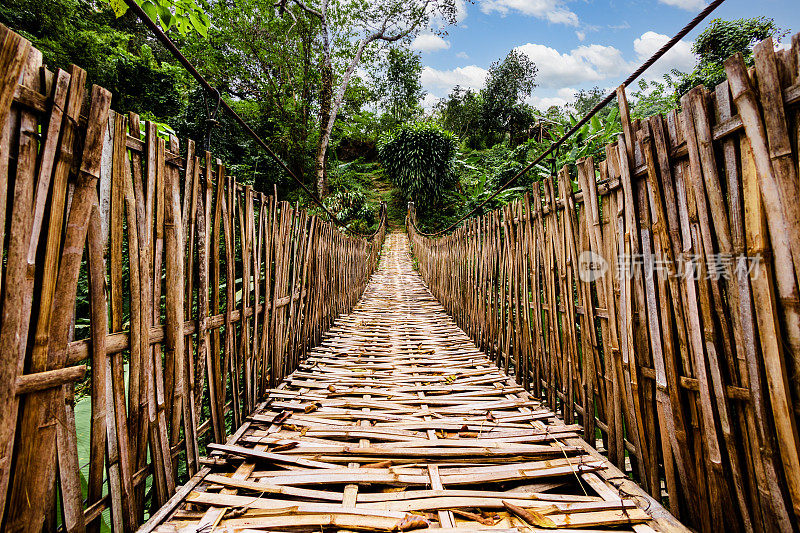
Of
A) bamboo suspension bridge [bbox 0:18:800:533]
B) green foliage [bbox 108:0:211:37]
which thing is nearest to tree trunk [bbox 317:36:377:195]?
green foliage [bbox 108:0:211:37]

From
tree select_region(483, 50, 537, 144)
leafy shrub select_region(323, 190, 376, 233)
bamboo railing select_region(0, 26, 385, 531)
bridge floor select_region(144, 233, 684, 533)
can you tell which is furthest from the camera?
tree select_region(483, 50, 537, 144)

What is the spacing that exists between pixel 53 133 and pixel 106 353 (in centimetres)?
59

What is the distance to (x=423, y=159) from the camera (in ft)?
42.0

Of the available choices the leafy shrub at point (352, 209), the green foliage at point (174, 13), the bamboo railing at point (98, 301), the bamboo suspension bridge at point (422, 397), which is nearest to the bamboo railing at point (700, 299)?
the bamboo suspension bridge at point (422, 397)

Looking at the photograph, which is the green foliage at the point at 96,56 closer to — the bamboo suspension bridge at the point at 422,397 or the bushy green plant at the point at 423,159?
the bushy green plant at the point at 423,159

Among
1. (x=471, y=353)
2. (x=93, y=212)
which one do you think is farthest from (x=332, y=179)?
(x=93, y=212)

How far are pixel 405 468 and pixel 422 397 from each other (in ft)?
2.30

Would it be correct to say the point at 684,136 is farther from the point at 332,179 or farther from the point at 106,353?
the point at 332,179

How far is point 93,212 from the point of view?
35.9 inches

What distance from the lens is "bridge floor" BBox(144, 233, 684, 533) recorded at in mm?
1022

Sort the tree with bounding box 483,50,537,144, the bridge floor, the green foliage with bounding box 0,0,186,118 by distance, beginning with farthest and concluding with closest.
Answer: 1. the tree with bounding box 483,50,537,144
2. the green foliage with bounding box 0,0,186,118
3. the bridge floor

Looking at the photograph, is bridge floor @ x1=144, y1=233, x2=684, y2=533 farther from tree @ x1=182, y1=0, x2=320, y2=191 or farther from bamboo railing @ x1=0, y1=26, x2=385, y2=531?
tree @ x1=182, y1=0, x2=320, y2=191

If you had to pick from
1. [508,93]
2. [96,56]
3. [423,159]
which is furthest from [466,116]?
[96,56]

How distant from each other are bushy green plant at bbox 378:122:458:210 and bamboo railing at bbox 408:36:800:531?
460 inches
